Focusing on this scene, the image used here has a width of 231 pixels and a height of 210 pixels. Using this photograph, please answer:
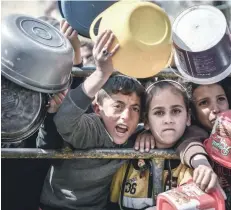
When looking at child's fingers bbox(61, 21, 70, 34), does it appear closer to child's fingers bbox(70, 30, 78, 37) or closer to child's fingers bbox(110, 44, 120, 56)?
child's fingers bbox(70, 30, 78, 37)

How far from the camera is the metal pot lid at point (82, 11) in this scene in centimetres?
189

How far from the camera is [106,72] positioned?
62.3 inches

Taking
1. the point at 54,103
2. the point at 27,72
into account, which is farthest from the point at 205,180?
the point at 27,72

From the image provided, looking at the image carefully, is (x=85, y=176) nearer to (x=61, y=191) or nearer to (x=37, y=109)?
(x=61, y=191)

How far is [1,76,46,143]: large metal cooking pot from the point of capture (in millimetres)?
1553

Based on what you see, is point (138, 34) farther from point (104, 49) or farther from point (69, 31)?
point (69, 31)

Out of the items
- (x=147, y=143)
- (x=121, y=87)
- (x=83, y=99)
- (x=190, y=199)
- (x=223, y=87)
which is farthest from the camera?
(x=223, y=87)

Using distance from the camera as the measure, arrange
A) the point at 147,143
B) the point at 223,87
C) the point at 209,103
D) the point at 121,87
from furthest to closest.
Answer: the point at 223,87 → the point at 209,103 → the point at 121,87 → the point at 147,143

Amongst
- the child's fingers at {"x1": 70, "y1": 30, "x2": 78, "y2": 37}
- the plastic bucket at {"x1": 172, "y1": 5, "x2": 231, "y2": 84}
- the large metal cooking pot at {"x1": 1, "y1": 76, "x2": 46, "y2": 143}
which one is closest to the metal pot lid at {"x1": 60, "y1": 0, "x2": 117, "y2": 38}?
the child's fingers at {"x1": 70, "y1": 30, "x2": 78, "y2": 37}

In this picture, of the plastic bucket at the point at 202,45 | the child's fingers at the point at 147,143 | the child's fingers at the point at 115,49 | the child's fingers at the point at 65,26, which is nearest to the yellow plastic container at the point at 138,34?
the child's fingers at the point at 115,49

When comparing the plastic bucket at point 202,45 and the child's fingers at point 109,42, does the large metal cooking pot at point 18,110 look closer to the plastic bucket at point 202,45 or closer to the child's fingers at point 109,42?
the child's fingers at point 109,42

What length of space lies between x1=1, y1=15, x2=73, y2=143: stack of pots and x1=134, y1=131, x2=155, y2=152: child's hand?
36 centimetres

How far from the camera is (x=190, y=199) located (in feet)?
4.91

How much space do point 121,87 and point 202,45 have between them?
0.37 m
